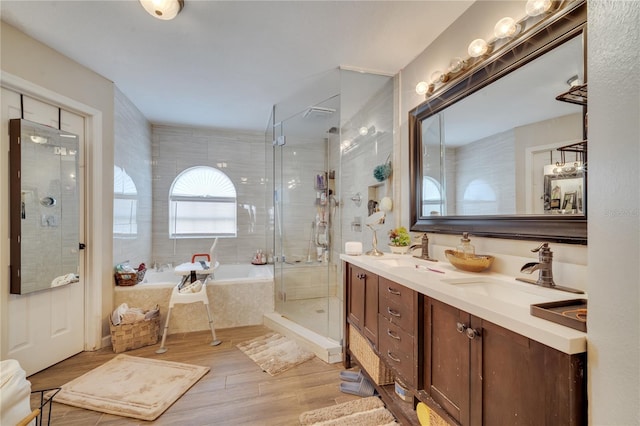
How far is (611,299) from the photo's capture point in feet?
2.01

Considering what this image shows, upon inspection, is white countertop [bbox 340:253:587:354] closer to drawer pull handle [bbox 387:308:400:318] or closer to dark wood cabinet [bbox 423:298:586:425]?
dark wood cabinet [bbox 423:298:586:425]

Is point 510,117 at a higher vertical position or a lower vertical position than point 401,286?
higher

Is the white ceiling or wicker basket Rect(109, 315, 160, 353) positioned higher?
the white ceiling

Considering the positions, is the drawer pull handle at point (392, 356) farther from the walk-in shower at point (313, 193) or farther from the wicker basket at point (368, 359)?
the walk-in shower at point (313, 193)

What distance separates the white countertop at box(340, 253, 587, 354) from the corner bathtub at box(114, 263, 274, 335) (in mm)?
1642

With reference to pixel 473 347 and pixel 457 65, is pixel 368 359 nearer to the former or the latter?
pixel 473 347

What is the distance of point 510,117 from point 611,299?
1.09 m

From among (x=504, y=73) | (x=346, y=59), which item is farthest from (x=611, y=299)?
(x=346, y=59)

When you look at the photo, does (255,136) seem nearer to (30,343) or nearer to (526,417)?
(30,343)

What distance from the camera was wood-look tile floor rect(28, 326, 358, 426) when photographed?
1.61 m

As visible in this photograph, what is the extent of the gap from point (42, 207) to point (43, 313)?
2.84 feet

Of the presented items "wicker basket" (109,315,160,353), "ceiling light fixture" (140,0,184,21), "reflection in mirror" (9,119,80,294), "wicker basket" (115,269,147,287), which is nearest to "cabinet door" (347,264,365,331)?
"wicker basket" (109,315,160,353)

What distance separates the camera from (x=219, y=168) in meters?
4.09

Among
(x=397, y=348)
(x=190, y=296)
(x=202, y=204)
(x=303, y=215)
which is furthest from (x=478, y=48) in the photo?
(x=202, y=204)
